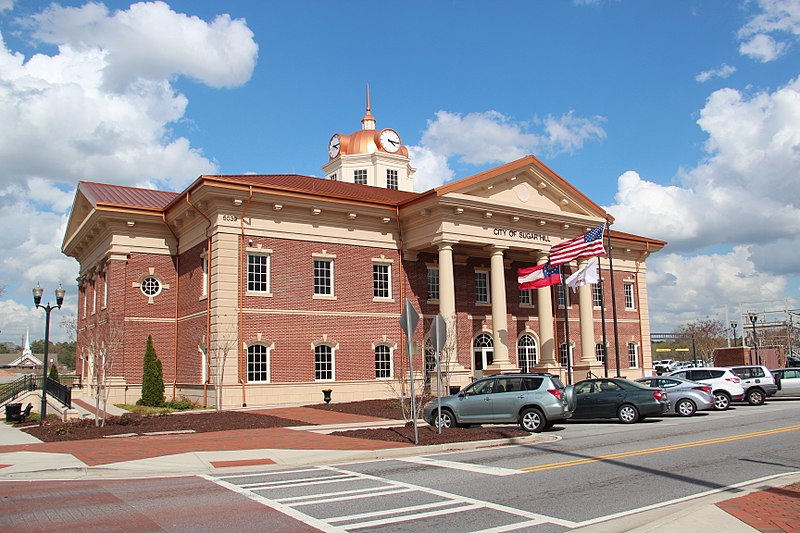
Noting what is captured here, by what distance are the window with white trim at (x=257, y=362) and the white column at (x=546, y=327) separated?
44.2 ft

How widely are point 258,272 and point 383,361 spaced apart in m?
7.18

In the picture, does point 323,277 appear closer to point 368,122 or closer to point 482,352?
point 482,352

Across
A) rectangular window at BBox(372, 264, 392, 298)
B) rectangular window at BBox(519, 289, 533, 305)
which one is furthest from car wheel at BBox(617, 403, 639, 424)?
rectangular window at BBox(519, 289, 533, 305)

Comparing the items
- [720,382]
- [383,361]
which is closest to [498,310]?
[383,361]

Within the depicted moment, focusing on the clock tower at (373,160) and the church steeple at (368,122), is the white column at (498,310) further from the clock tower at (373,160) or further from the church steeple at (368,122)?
the church steeple at (368,122)

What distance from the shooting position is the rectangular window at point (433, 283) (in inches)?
1328

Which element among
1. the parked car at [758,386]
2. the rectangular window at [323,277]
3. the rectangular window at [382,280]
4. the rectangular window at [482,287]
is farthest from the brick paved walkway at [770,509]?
the rectangular window at [482,287]

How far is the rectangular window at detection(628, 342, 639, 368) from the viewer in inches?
1667

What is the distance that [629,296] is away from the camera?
142 ft

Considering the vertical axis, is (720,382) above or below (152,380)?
below

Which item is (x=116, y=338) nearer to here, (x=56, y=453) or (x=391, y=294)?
(x=56, y=453)

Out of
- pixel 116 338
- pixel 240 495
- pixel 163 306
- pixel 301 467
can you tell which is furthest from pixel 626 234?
pixel 240 495

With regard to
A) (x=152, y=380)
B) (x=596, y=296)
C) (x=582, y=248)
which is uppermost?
(x=582, y=248)

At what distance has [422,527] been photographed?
25.8ft
